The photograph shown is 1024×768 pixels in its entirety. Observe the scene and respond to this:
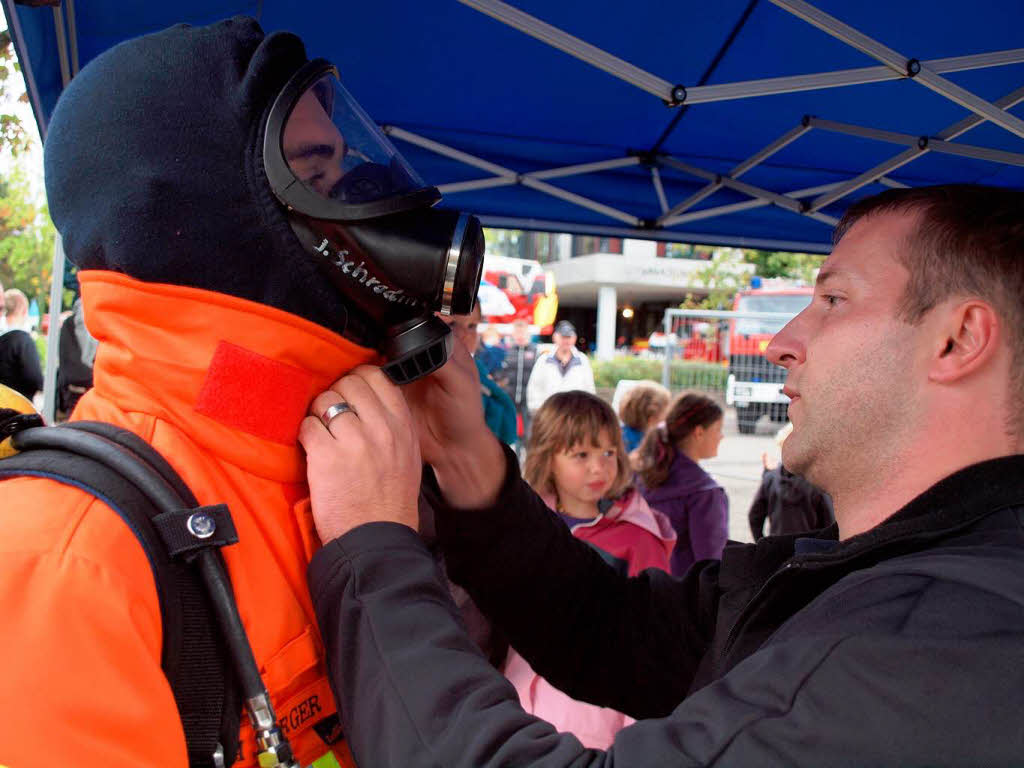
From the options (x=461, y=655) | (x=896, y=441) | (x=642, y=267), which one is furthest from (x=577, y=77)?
(x=642, y=267)

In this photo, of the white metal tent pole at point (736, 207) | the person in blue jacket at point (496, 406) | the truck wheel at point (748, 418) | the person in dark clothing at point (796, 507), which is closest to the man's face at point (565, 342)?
the truck wheel at point (748, 418)

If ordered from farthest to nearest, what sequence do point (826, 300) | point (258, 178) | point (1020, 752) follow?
point (826, 300)
point (258, 178)
point (1020, 752)

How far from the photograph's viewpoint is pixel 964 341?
1.30 m

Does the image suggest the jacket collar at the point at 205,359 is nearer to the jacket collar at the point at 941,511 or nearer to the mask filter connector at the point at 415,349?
the mask filter connector at the point at 415,349

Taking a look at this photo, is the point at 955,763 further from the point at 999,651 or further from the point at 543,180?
the point at 543,180

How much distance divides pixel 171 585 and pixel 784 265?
20748mm

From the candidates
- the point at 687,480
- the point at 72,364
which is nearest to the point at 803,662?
the point at 687,480

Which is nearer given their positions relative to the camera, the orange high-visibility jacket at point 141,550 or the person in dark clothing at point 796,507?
the orange high-visibility jacket at point 141,550

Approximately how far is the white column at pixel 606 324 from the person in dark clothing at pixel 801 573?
21806 mm

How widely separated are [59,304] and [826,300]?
3.24m

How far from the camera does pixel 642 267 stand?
88.1ft

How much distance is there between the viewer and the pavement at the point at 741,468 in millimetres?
7978

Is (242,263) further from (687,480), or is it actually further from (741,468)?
(741,468)

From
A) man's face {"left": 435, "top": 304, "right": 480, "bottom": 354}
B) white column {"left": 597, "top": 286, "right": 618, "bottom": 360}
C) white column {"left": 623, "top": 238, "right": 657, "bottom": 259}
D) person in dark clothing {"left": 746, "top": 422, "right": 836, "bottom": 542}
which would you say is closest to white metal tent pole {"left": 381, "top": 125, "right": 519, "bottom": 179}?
man's face {"left": 435, "top": 304, "right": 480, "bottom": 354}
